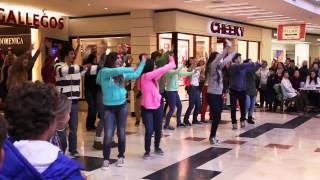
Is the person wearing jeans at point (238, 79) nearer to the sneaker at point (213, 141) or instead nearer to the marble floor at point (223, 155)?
the marble floor at point (223, 155)

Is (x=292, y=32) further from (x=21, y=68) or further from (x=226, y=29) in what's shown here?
(x=21, y=68)

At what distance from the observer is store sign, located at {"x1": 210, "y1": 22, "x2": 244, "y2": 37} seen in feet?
40.8

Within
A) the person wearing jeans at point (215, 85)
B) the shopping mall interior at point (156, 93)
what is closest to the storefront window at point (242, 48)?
the shopping mall interior at point (156, 93)

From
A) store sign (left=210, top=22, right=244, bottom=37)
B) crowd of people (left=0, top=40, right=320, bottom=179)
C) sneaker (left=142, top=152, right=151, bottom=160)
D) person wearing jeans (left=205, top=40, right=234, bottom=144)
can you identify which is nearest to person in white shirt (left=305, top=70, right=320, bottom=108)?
crowd of people (left=0, top=40, right=320, bottom=179)

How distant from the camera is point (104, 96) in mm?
5137

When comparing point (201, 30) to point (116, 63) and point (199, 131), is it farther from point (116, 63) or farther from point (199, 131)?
point (116, 63)

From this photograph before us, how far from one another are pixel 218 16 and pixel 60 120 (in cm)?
1144

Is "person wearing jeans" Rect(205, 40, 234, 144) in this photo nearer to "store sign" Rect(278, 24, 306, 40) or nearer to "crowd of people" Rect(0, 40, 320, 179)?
"crowd of people" Rect(0, 40, 320, 179)

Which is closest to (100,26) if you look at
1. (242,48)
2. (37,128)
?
(242,48)

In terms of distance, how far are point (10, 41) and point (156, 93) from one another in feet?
24.1

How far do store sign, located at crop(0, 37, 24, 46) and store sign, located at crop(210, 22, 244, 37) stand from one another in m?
5.32

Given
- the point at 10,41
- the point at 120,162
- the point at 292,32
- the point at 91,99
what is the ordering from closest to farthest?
1. the point at 120,162
2. the point at 91,99
3. the point at 10,41
4. the point at 292,32

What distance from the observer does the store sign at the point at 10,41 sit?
451 inches

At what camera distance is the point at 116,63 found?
16.6 feet
